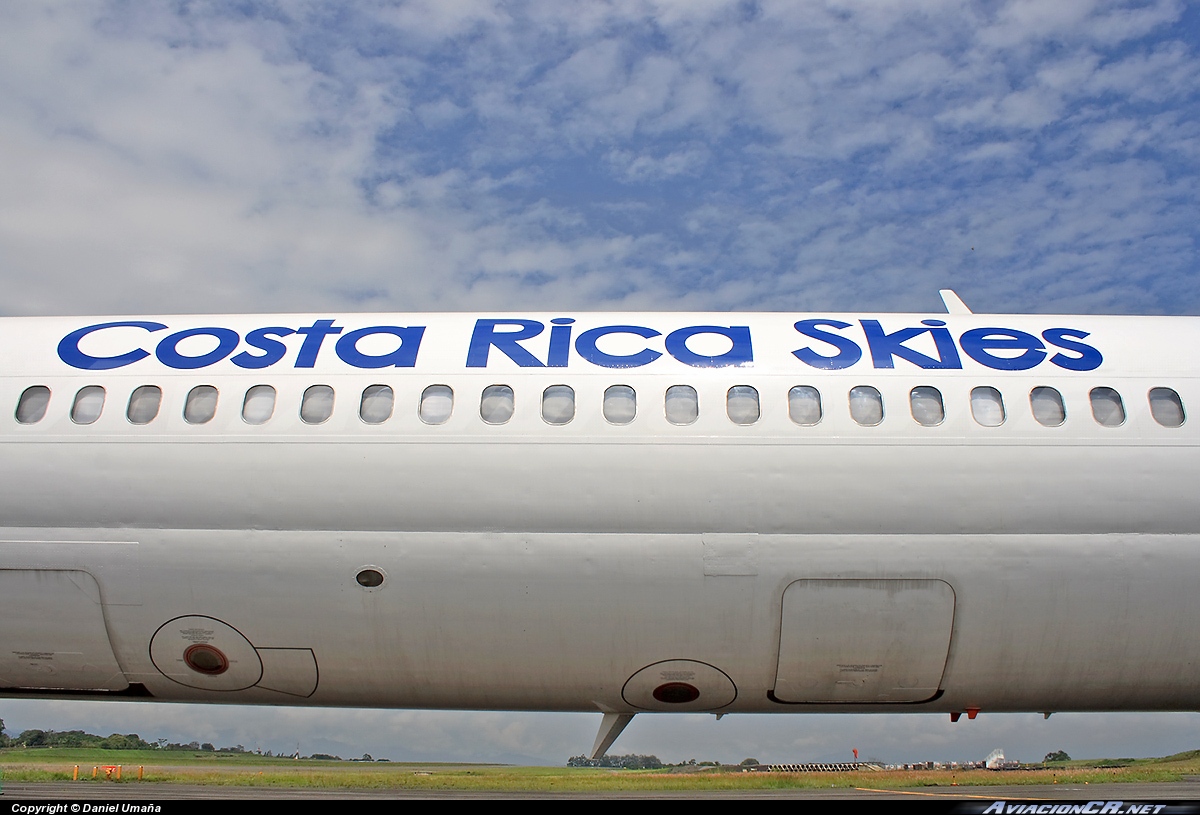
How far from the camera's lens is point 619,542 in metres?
8.69

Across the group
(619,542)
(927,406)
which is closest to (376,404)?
(619,542)

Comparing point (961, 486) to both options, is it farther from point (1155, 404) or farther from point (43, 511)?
point (43, 511)

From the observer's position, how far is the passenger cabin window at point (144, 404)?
9.39 meters

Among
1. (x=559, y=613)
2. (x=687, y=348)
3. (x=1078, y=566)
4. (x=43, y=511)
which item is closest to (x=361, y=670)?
(x=559, y=613)

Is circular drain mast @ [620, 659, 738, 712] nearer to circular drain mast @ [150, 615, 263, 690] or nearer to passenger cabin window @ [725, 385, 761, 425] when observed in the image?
passenger cabin window @ [725, 385, 761, 425]

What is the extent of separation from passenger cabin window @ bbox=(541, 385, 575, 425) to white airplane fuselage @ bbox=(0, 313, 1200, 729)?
0.03 metres

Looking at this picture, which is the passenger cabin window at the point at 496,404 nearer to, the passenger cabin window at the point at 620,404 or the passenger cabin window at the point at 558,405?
the passenger cabin window at the point at 558,405

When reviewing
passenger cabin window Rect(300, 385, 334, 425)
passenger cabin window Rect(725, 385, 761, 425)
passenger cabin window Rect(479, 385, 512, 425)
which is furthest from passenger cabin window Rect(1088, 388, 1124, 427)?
passenger cabin window Rect(300, 385, 334, 425)

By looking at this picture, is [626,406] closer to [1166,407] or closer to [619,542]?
[619,542]

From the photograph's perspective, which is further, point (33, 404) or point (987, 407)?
point (33, 404)


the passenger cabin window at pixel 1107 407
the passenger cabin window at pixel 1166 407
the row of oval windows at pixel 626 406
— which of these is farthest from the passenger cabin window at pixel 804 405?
the passenger cabin window at pixel 1166 407

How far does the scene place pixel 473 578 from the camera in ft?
28.6

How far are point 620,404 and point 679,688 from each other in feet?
10.9

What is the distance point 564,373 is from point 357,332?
2931 mm
